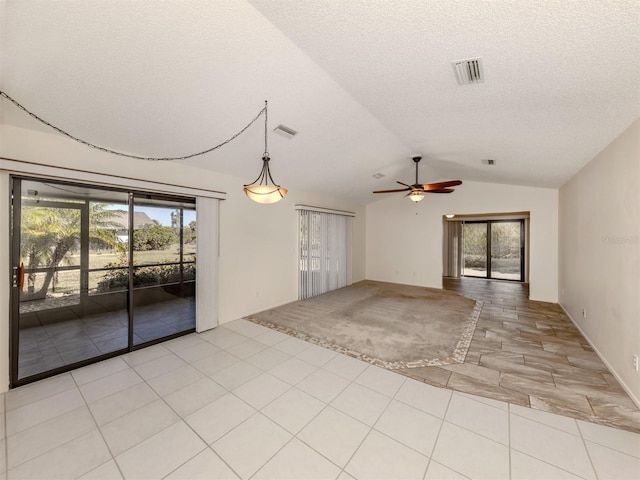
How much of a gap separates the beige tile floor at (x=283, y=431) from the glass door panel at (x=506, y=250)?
27.1 ft

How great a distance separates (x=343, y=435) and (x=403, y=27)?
3055mm

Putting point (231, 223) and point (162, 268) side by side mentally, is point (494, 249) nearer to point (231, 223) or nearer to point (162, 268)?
point (231, 223)

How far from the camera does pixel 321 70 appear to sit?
8.30ft

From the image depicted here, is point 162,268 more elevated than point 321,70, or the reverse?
point 321,70

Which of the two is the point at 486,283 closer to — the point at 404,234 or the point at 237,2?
the point at 404,234

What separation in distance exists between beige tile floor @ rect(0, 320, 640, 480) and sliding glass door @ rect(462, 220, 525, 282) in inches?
326

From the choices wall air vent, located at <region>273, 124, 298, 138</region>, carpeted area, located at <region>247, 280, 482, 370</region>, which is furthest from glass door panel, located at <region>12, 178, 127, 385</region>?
wall air vent, located at <region>273, 124, 298, 138</region>

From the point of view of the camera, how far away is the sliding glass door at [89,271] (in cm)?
310

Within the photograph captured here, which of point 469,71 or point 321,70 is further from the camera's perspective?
point 321,70

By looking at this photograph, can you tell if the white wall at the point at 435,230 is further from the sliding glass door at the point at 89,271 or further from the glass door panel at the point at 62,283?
the glass door panel at the point at 62,283

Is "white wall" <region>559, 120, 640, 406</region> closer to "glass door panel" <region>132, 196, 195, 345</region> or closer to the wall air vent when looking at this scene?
the wall air vent

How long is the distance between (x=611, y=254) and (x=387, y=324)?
301 centimetres

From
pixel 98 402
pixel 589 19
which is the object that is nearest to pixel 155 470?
pixel 98 402

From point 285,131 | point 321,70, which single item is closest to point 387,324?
point 285,131
